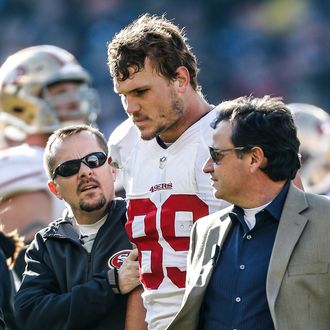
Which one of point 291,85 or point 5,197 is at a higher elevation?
point 291,85

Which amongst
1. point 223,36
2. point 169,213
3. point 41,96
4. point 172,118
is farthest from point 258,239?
point 223,36

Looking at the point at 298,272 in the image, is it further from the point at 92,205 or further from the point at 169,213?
the point at 92,205

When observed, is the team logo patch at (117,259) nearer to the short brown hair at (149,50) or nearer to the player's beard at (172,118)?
the player's beard at (172,118)

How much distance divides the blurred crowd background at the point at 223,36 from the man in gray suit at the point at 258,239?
35.9 feet

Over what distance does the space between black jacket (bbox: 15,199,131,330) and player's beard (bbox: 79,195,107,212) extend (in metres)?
0.07

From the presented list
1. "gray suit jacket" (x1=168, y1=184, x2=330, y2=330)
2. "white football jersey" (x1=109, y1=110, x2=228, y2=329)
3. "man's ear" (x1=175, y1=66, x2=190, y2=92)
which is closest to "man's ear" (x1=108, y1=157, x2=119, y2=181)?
"white football jersey" (x1=109, y1=110, x2=228, y2=329)

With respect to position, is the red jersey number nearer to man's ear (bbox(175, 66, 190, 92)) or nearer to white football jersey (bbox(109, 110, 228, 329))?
white football jersey (bbox(109, 110, 228, 329))

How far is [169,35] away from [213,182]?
25.5 inches

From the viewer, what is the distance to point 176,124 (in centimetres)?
433

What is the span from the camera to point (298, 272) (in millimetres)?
3705

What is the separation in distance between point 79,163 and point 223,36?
36.9 feet

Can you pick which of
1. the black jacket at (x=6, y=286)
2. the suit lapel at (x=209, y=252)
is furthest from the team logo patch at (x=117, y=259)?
the suit lapel at (x=209, y=252)

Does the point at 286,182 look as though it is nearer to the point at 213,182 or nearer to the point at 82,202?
the point at 213,182

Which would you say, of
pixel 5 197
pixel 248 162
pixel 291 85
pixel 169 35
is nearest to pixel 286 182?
pixel 248 162
